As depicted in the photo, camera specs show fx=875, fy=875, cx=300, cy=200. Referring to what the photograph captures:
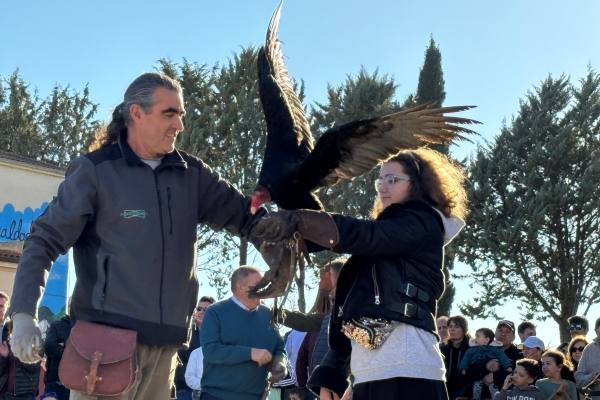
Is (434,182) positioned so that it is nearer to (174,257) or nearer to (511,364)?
(174,257)

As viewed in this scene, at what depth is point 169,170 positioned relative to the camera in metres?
3.07

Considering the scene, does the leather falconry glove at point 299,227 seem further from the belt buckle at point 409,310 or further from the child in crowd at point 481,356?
the child in crowd at point 481,356

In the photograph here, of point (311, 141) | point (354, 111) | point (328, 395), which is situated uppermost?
point (354, 111)

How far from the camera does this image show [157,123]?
3.02m

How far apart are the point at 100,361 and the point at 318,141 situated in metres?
2.92

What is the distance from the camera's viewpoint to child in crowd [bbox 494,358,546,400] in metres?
7.11

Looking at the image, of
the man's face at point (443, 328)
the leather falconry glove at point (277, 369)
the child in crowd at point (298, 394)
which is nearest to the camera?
the leather falconry glove at point (277, 369)

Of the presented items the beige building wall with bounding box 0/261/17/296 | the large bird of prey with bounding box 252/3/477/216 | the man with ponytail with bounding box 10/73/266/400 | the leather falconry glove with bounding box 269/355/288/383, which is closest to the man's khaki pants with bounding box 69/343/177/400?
the man with ponytail with bounding box 10/73/266/400

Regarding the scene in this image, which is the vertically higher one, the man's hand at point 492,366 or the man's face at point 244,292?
the man's face at point 244,292

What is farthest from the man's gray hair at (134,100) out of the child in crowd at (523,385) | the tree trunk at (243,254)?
the tree trunk at (243,254)

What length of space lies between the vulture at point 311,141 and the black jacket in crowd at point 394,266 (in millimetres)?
599

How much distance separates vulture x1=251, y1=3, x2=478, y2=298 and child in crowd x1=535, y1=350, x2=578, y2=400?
274 cm

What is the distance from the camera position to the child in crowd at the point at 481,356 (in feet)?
25.0

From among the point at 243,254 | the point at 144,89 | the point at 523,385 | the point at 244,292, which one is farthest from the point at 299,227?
the point at 243,254
